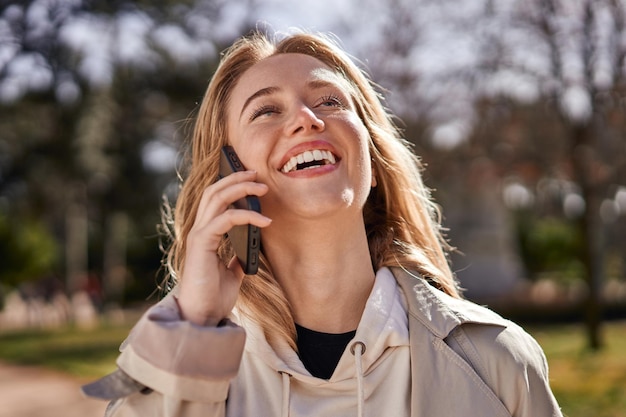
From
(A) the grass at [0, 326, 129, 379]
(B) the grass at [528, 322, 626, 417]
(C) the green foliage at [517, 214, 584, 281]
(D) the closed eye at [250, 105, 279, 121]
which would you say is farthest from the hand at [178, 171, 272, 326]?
(C) the green foliage at [517, 214, 584, 281]

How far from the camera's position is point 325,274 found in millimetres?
2295

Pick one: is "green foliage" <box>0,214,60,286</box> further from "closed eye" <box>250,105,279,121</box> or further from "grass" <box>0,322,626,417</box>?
"closed eye" <box>250,105,279,121</box>

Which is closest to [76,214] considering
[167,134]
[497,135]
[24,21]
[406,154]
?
[167,134]

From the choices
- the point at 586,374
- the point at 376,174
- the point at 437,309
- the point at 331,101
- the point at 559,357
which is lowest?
the point at 559,357

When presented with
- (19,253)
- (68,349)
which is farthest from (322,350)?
(19,253)

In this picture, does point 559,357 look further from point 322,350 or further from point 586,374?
point 322,350

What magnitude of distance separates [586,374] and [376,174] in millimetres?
9477

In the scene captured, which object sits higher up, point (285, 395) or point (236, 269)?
point (236, 269)

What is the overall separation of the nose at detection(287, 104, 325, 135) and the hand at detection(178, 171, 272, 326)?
0.17m

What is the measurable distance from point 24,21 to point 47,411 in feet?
34.4

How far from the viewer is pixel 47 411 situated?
970 centimetres

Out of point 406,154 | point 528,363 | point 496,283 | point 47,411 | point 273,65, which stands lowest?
point 496,283

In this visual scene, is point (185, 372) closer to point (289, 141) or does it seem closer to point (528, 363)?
point (289, 141)

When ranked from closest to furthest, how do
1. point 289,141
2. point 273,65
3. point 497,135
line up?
point 289,141 < point 273,65 < point 497,135
